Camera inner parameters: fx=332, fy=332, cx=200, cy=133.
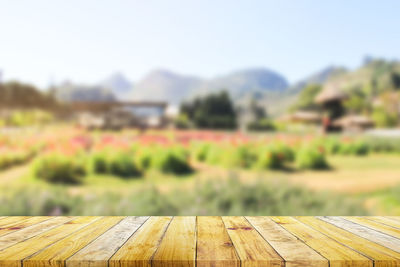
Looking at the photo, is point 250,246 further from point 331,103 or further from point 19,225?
point 331,103

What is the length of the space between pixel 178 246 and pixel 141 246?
0.34 feet

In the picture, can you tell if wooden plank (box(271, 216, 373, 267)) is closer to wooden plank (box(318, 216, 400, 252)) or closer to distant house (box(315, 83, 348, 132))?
wooden plank (box(318, 216, 400, 252))

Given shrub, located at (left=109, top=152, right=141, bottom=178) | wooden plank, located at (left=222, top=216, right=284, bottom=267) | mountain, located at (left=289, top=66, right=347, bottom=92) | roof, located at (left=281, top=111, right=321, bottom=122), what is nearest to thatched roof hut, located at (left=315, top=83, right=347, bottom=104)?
mountain, located at (left=289, top=66, right=347, bottom=92)

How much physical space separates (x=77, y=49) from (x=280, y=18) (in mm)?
3049

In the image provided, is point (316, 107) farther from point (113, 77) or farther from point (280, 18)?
point (113, 77)

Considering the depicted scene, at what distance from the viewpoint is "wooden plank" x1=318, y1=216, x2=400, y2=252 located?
38.6 inches

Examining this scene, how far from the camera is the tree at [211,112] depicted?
26.5 feet

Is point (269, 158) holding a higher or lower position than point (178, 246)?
lower

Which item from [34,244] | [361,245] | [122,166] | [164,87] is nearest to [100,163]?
[122,166]

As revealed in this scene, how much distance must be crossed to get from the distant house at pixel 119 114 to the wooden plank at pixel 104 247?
664 centimetres

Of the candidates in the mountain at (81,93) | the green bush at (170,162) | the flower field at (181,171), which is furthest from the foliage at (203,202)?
the mountain at (81,93)

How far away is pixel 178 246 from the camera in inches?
36.4

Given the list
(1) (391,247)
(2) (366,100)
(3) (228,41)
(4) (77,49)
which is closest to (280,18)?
(3) (228,41)

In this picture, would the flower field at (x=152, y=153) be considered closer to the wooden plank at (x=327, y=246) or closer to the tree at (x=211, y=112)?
the tree at (x=211, y=112)
